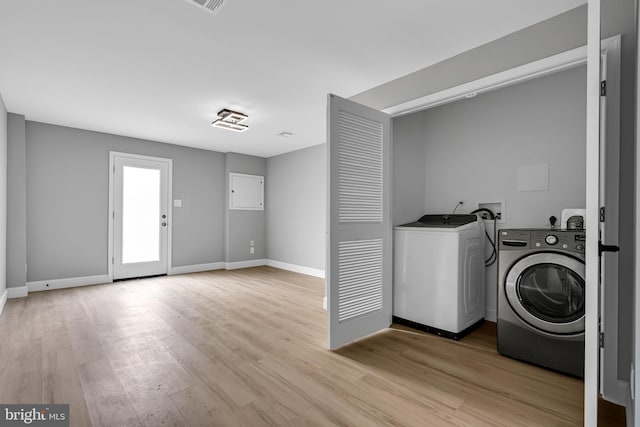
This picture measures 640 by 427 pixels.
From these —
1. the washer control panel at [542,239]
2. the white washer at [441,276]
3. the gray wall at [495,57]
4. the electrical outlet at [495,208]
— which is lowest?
the white washer at [441,276]

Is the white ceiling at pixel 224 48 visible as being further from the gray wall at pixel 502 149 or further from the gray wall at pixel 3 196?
the gray wall at pixel 502 149

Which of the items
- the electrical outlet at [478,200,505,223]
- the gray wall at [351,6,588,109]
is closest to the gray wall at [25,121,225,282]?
the gray wall at [351,6,588,109]

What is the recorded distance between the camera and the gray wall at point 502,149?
8.72ft

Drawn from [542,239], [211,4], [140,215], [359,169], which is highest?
[211,4]

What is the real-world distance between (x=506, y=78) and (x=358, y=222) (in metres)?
1.48

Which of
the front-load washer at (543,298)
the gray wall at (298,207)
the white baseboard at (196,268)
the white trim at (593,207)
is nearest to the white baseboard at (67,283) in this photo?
the white baseboard at (196,268)

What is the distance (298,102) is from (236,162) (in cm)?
305

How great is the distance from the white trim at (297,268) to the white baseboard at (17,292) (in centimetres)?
377

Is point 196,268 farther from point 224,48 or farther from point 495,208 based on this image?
point 495,208

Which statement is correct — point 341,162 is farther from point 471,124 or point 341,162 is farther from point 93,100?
point 93,100

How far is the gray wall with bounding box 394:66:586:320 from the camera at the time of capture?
266 cm

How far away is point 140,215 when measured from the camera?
201 inches

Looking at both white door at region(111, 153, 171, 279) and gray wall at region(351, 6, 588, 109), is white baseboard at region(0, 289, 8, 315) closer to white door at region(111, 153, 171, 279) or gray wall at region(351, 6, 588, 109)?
white door at region(111, 153, 171, 279)

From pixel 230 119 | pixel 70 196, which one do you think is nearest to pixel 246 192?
pixel 230 119
